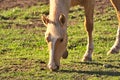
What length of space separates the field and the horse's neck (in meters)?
0.97

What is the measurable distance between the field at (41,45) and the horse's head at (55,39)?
0.31 metres

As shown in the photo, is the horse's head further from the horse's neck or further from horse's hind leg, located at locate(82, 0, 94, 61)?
horse's hind leg, located at locate(82, 0, 94, 61)

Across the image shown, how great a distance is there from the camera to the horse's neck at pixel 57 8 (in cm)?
932

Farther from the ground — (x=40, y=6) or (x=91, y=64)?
(x=40, y=6)

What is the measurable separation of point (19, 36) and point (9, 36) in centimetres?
26

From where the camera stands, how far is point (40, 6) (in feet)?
56.6

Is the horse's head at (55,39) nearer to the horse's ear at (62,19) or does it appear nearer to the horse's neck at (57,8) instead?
the horse's ear at (62,19)

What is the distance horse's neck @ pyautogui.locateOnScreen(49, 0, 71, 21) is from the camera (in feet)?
30.6

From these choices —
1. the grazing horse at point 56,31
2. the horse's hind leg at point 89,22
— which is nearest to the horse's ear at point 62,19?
the grazing horse at point 56,31

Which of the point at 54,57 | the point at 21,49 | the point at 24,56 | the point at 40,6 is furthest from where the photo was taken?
the point at 40,6

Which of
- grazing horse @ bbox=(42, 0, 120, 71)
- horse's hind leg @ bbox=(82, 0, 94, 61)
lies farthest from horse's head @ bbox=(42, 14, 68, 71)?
horse's hind leg @ bbox=(82, 0, 94, 61)

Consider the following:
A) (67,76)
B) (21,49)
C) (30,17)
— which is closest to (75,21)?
(30,17)

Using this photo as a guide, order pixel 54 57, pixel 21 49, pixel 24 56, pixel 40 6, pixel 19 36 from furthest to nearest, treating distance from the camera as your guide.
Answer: pixel 40 6 → pixel 19 36 → pixel 21 49 → pixel 24 56 → pixel 54 57

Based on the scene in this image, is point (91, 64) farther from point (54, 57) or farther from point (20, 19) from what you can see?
Result: point (20, 19)
